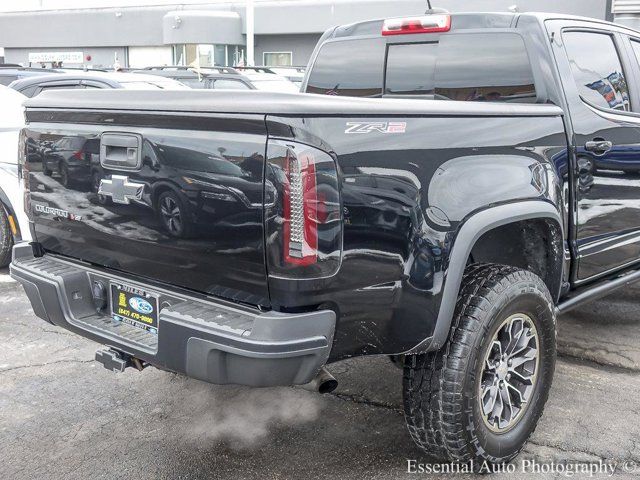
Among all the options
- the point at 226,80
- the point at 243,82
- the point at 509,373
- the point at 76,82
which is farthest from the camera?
the point at 226,80

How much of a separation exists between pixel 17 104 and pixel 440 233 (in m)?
5.01

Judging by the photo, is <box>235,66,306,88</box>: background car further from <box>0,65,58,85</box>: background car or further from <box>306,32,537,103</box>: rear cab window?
<box>306,32,537,103</box>: rear cab window

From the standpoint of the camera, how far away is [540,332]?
10.8 ft

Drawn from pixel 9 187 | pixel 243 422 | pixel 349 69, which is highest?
pixel 349 69

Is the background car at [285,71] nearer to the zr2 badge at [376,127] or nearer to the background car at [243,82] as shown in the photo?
the background car at [243,82]

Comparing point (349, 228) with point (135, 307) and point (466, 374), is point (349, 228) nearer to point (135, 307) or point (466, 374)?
Answer: point (466, 374)

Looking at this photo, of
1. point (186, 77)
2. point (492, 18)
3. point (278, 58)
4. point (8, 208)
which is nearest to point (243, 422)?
point (492, 18)

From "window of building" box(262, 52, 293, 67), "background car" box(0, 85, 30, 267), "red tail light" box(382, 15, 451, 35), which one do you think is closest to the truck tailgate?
"red tail light" box(382, 15, 451, 35)

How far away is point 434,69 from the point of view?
159 inches

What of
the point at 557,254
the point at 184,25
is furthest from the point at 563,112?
the point at 184,25

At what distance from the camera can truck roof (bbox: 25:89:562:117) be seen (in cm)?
249

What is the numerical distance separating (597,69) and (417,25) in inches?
40.7

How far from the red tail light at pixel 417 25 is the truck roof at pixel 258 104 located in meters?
0.92

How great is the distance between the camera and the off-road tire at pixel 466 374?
289cm
